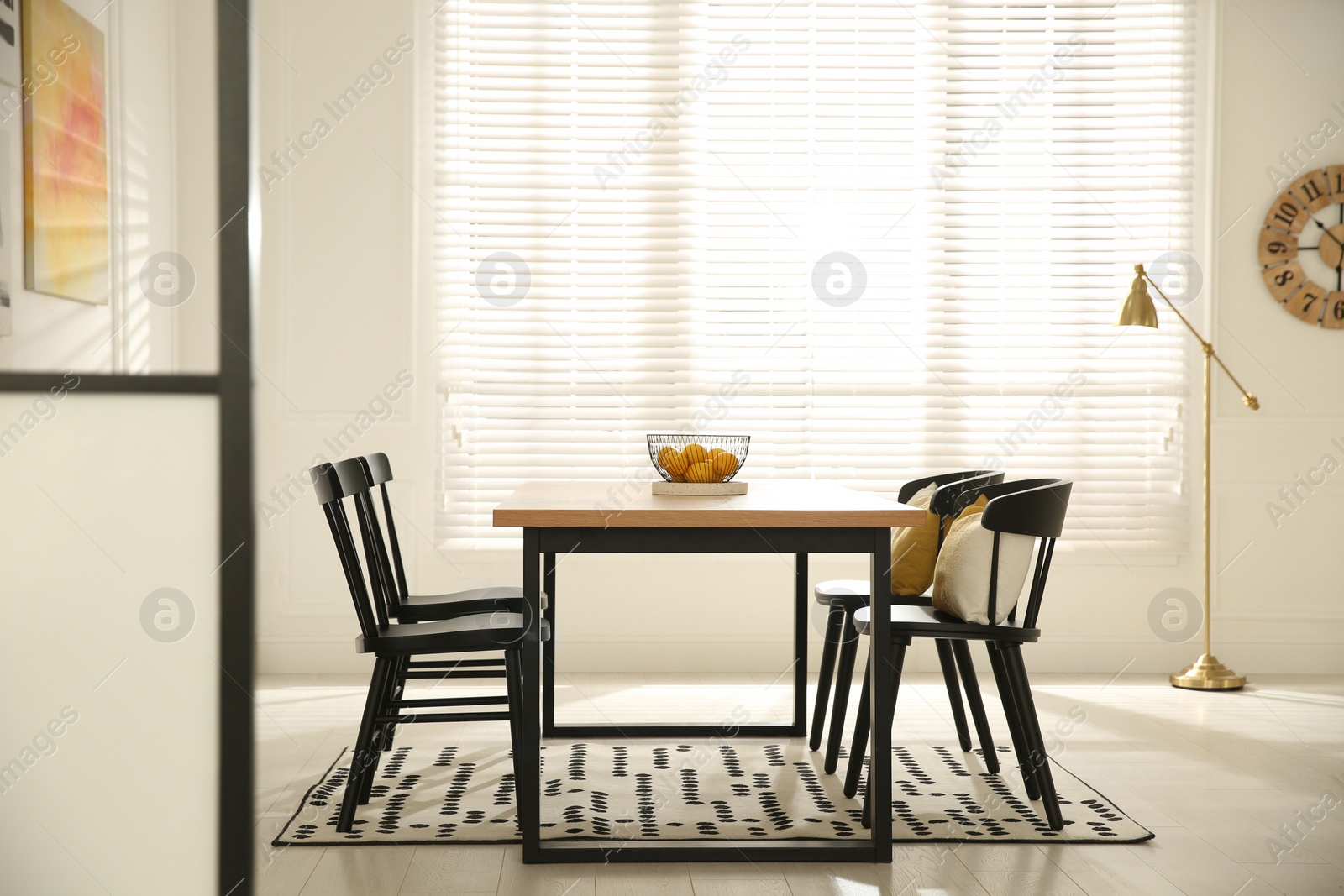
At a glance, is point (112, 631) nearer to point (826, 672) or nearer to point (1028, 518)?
point (1028, 518)

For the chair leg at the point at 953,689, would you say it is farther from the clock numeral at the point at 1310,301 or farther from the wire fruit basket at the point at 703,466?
the clock numeral at the point at 1310,301

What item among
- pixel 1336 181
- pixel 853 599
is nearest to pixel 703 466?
pixel 853 599

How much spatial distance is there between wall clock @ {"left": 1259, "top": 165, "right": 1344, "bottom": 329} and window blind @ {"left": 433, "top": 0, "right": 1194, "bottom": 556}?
0.37 meters

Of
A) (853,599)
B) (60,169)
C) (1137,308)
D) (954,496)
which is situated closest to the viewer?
(60,169)

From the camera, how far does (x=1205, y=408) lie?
14.0ft

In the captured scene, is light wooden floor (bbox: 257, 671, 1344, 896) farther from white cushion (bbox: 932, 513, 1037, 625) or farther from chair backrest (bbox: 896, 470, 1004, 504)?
chair backrest (bbox: 896, 470, 1004, 504)

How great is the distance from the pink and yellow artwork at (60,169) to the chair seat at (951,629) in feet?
5.64

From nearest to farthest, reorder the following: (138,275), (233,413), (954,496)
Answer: (233,413), (138,275), (954,496)

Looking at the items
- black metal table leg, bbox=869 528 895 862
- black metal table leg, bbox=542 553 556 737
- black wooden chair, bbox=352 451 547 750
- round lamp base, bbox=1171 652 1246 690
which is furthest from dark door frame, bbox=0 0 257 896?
round lamp base, bbox=1171 652 1246 690

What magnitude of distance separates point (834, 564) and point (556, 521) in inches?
94.1

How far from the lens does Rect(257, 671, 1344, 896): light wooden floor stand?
2266mm

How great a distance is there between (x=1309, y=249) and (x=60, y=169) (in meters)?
4.50

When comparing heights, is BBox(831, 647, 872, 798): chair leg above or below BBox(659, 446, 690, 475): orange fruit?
below

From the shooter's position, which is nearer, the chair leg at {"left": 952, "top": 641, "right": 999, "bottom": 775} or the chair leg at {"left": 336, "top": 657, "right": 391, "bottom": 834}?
the chair leg at {"left": 336, "top": 657, "right": 391, "bottom": 834}
